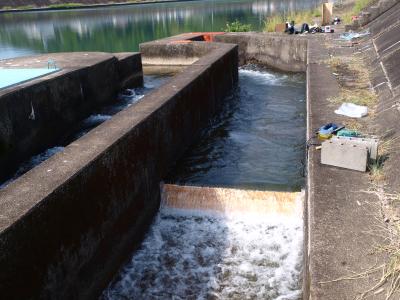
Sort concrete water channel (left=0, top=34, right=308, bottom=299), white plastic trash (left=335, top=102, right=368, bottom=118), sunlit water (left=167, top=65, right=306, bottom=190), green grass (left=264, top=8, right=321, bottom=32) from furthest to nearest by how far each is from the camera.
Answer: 1. green grass (left=264, top=8, right=321, bottom=32)
2. sunlit water (left=167, top=65, right=306, bottom=190)
3. white plastic trash (left=335, top=102, right=368, bottom=118)
4. concrete water channel (left=0, top=34, right=308, bottom=299)

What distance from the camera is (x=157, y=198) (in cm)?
689

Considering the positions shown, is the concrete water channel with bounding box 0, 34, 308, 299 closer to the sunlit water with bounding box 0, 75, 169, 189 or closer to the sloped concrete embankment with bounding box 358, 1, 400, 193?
the sunlit water with bounding box 0, 75, 169, 189

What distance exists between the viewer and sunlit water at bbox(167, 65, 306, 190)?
774 cm

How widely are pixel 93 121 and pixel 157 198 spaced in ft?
15.5

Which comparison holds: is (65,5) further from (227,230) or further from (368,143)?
(368,143)

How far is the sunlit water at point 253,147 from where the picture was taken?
7.74 metres

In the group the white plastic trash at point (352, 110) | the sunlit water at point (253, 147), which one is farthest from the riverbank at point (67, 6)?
the white plastic trash at point (352, 110)

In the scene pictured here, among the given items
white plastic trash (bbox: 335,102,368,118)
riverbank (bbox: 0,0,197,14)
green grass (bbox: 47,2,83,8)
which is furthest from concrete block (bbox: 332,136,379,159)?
green grass (bbox: 47,2,83,8)

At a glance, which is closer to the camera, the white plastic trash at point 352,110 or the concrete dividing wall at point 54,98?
the white plastic trash at point 352,110

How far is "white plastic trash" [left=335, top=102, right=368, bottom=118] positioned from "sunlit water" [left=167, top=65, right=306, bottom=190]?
139cm

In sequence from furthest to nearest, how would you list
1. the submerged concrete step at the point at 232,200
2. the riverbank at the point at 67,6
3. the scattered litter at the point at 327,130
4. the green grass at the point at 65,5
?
the green grass at the point at 65,5
the riverbank at the point at 67,6
the submerged concrete step at the point at 232,200
the scattered litter at the point at 327,130

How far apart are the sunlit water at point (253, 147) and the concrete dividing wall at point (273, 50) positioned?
2.83 m

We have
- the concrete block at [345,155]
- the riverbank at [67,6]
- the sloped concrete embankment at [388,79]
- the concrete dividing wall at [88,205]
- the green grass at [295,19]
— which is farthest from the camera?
the riverbank at [67,6]

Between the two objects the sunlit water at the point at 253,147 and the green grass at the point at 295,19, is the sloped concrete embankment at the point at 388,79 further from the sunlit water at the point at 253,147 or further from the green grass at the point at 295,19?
the green grass at the point at 295,19
